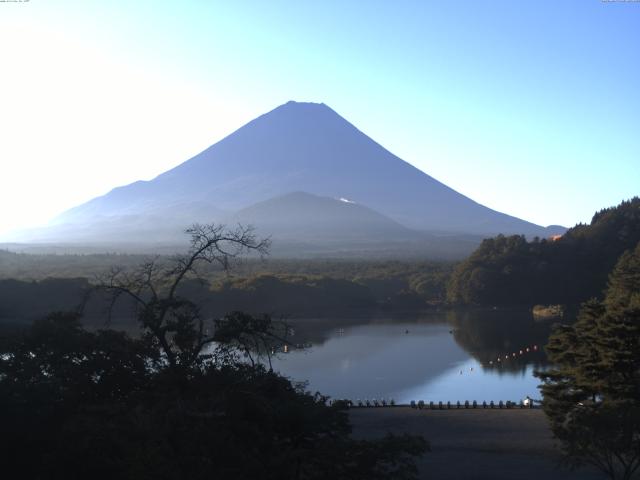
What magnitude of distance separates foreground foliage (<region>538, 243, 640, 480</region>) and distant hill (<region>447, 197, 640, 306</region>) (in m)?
22.9

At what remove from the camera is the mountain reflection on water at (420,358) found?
1642cm

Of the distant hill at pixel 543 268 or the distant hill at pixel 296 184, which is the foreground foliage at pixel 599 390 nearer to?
the distant hill at pixel 543 268

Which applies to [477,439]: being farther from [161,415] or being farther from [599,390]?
[161,415]

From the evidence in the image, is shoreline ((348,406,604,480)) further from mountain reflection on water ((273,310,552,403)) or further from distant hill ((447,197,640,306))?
distant hill ((447,197,640,306))

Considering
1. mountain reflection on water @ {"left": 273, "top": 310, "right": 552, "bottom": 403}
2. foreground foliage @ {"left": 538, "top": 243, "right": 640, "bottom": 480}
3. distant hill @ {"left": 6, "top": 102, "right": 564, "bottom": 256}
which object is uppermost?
distant hill @ {"left": 6, "top": 102, "right": 564, "bottom": 256}

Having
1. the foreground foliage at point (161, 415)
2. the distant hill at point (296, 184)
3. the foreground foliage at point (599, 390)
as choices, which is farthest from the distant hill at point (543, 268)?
the distant hill at point (296, 184)

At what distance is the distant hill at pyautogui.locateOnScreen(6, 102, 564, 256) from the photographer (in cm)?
9919

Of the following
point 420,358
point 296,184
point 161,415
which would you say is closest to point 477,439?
point 161,415

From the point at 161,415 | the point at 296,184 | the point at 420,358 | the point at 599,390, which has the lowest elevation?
the point at 420,358

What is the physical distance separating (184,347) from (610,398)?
5.89 meters

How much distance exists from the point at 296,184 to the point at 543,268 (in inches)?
2920

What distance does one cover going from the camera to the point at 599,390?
9500 mm

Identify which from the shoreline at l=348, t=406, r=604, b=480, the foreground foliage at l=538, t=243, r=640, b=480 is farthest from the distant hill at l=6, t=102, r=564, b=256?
the foreground foliage at l=538, t=243, r=640, b=480

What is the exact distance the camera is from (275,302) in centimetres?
3033
